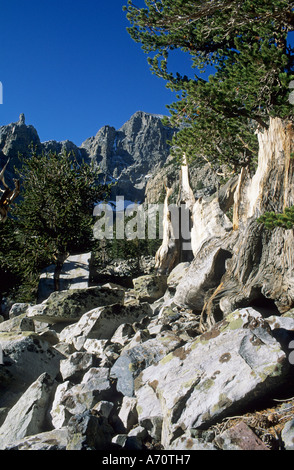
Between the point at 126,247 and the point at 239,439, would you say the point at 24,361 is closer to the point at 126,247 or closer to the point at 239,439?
the point at 239,439

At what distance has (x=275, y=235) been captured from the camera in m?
5.77

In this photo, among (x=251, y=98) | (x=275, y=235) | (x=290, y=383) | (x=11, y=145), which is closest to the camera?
(x=290, y=383)

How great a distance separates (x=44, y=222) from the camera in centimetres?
1519

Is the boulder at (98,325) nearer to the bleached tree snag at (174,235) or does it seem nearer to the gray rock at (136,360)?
the gray rock at (136,360)

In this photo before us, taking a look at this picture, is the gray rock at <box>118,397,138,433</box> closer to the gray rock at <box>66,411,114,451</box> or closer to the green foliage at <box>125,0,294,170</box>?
the gray rock at <box>66,411,114,451</box>

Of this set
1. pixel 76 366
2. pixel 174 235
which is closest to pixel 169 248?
pixel 174 235

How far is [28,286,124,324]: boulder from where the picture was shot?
303 inches

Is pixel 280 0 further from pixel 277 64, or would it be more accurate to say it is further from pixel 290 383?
pixel 290 383

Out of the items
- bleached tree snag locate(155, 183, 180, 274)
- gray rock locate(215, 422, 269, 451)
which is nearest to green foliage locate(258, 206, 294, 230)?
gray rock locate(215, 422, 269, 451)

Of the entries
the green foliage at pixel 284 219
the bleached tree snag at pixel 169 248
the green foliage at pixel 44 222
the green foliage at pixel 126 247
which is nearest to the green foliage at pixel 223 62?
the green foliage at pixel 284 219

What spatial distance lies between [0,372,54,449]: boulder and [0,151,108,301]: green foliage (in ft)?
35.3

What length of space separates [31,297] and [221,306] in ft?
38.5
